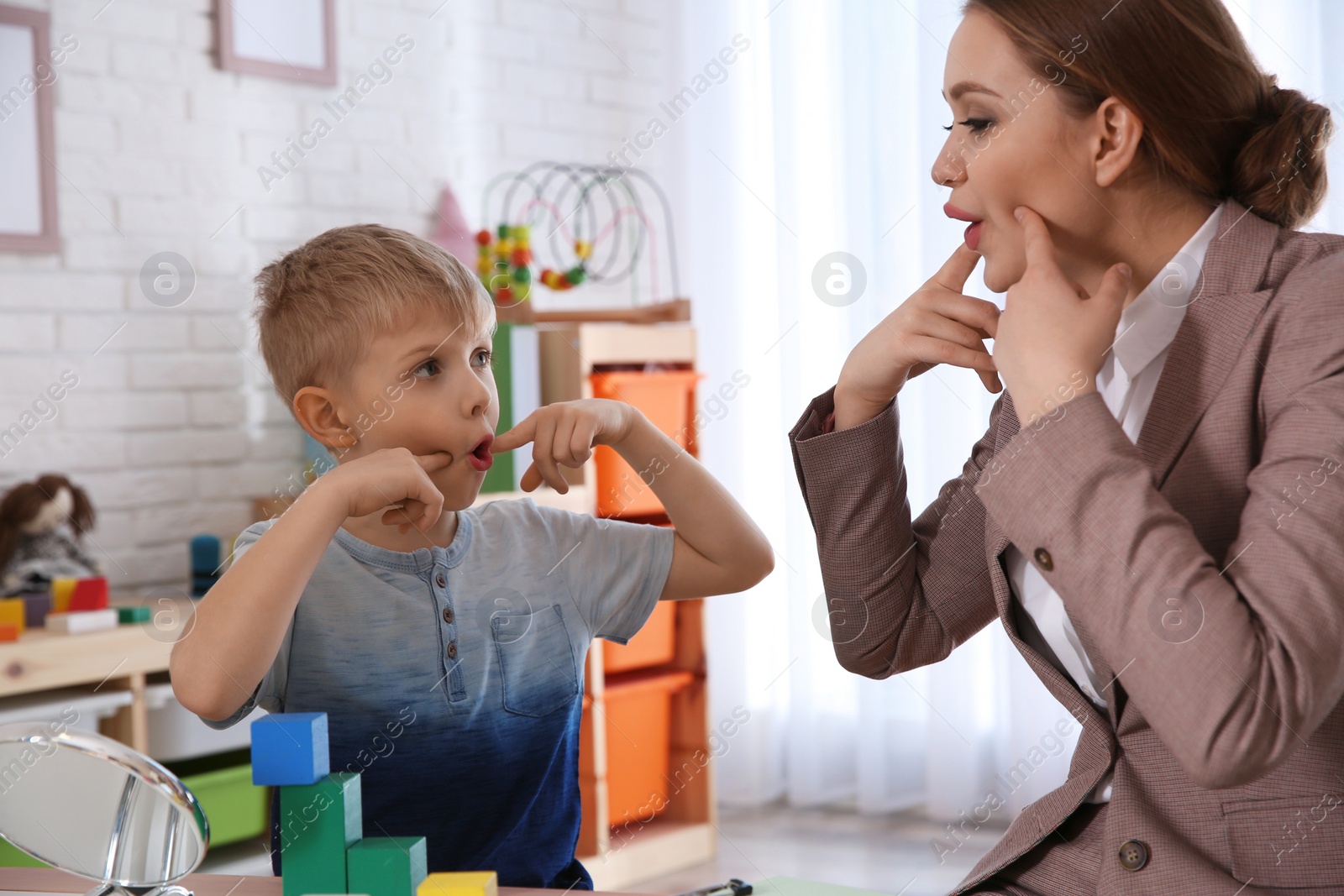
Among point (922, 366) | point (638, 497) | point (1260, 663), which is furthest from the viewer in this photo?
point (638, 497)

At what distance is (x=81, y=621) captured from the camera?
2.09m

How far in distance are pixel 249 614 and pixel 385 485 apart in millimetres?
151

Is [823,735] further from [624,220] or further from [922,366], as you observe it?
[922,366]

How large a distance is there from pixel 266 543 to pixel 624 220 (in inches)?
104

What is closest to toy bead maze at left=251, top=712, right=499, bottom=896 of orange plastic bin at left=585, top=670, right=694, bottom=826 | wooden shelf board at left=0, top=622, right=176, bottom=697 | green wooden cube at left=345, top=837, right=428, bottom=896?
green wooden cube at left=345, top=837, right=428, bottom=896

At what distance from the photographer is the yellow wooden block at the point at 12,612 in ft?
6.82

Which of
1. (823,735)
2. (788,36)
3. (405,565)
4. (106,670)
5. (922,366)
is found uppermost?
(788,36)

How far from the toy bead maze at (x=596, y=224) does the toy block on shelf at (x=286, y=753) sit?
7.55 feet

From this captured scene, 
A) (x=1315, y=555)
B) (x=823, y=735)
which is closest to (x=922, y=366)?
(x=1315, y=555)

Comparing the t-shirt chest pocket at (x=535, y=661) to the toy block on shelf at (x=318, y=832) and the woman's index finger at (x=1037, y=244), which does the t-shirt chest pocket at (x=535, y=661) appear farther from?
the woman's index finger at (x=1037, y=244)

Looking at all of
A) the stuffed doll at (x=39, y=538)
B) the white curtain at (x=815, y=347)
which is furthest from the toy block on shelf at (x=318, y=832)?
the white curtain at (x=815, y=347)

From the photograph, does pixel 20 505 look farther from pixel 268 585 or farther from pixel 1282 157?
pixel 1282 157

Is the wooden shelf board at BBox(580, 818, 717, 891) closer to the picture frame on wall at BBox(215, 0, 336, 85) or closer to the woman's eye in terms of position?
the picture frame on wall at BBox(215, 0, 336, 85)

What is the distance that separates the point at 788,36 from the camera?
127 inches
